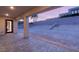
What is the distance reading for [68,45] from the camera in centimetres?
260

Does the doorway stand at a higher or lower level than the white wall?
lower

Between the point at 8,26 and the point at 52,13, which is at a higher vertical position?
the point at 52,13

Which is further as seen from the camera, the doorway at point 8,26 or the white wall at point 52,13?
the doorway at point 8,26

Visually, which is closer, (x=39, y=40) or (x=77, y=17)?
(x=77, y=17)

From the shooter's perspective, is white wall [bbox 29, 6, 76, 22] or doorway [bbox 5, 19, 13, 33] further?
doorway [bbox 5, 19, 13, 33]

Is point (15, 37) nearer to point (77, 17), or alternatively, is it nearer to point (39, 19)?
point (39, 19)

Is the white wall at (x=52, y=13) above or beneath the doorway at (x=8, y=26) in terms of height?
above
